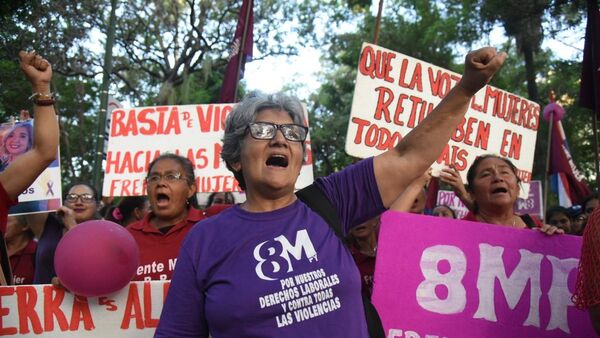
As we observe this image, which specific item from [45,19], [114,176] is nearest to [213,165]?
[114,176]

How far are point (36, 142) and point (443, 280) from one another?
6.25 ft

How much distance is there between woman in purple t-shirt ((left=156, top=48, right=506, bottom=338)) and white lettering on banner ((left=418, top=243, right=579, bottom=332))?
1.15 meters

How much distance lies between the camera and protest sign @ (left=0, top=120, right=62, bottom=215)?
14.3 feet

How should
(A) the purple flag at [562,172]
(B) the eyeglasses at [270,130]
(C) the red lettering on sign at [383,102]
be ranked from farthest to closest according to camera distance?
(A) the purple flag at [562,172], (C) the red lettering on sign at [383,102], (B) the eyeglasses at [270,130]

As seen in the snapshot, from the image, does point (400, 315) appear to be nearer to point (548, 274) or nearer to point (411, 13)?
point (548, 274)

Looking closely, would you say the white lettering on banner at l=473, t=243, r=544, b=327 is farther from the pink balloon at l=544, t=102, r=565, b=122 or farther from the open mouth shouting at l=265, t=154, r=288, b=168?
the pink balloon at l=544, t=102, r=565, b=122

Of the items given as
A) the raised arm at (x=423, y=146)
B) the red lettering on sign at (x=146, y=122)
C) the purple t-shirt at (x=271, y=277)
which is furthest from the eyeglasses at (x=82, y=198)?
the raised arm at (x=423, y=146)

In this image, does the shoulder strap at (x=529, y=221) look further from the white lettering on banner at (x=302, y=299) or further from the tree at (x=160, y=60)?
the tree at (x=160, y=60)

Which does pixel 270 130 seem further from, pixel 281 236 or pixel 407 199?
pixel 407 199

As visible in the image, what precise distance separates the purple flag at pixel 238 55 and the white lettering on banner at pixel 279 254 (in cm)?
666

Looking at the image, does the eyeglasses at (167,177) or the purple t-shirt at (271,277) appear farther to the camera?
the eyeglasses at (167,177)

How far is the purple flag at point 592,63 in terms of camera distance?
6.73 m

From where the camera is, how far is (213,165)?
22.0ft

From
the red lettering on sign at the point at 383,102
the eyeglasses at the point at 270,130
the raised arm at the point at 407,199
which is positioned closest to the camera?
the eyeglasses at the point at 270,130
